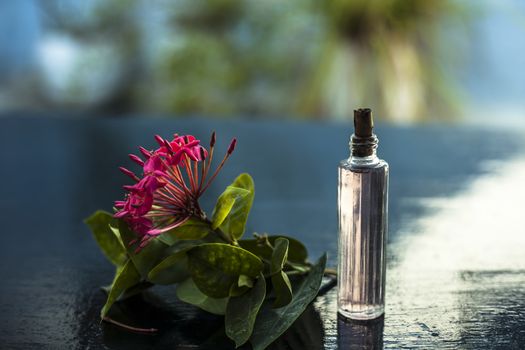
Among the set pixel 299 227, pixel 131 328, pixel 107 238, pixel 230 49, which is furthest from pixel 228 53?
pixel 131 328

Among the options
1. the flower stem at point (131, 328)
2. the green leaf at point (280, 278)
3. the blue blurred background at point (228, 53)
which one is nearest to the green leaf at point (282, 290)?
the green leaf at point (280, 278)

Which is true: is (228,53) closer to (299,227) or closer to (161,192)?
(299,227)

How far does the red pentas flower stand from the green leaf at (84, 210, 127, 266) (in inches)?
2.9

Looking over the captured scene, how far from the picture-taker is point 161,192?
2.09 ft

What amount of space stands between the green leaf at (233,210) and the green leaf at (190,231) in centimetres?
1

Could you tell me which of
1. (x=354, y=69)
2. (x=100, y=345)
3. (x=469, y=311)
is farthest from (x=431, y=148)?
(x=354, y=69)

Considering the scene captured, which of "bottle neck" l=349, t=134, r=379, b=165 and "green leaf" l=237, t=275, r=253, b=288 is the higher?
"bottle neck" l=349, t=134, r=379, b=165

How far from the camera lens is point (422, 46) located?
3.42 meters

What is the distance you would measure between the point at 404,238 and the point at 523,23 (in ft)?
9.82

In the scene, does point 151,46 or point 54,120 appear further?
point 151,46

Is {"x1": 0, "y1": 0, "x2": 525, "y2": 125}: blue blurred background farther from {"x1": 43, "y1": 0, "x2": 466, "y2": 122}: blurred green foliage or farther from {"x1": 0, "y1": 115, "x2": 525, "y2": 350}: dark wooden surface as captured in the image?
Result: {"x1": 0, "y1": 115, "x2": 525, "y2": 350}: dark wooden surface

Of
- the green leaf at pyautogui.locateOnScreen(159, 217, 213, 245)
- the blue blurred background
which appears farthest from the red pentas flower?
the blue blurred background

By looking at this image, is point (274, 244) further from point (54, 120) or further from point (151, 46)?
point (151, 46)

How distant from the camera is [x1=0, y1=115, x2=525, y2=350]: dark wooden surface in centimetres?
63
